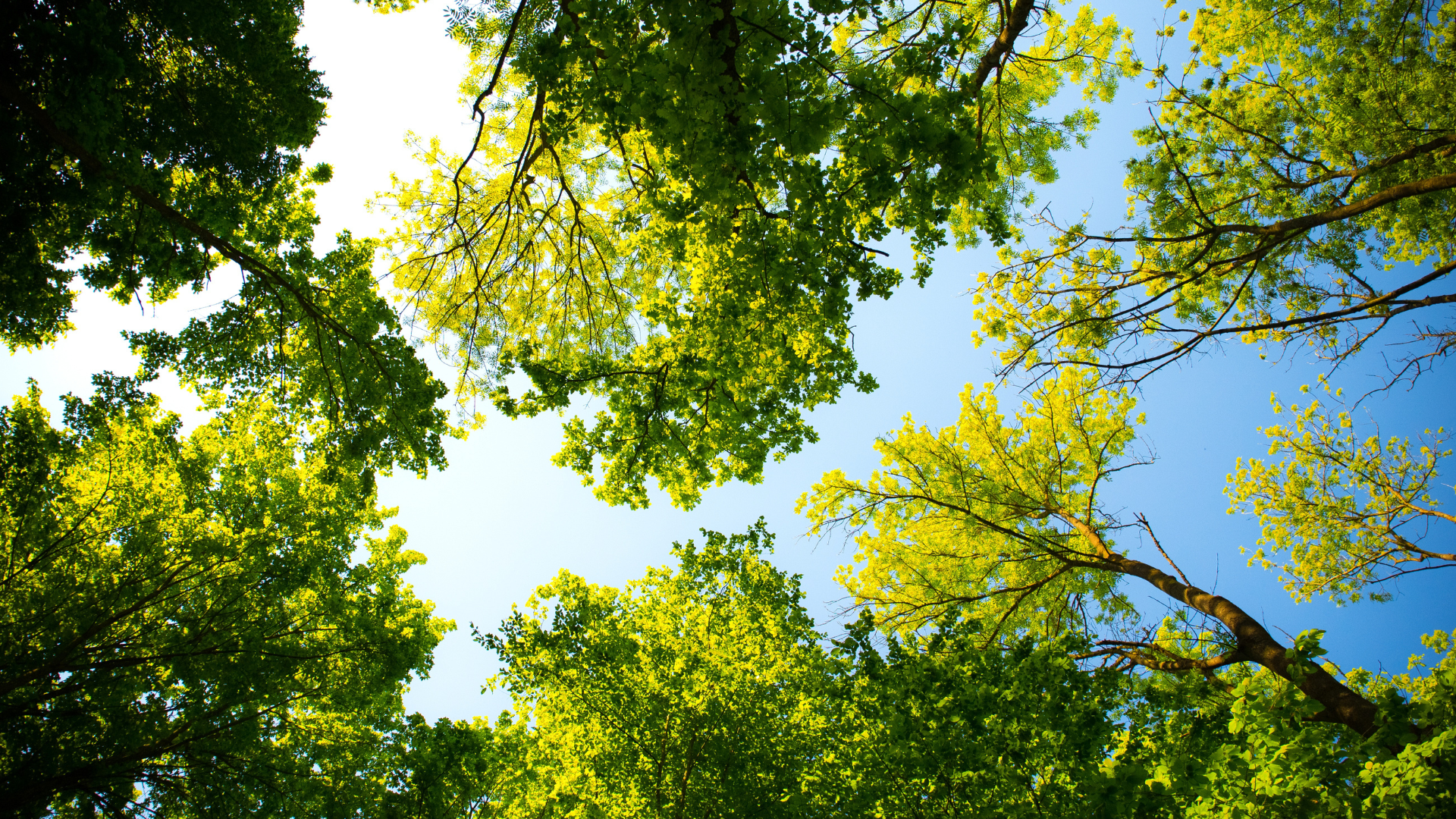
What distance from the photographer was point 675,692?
6.07m

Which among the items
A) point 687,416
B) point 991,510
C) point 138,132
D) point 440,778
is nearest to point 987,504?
point 991,510

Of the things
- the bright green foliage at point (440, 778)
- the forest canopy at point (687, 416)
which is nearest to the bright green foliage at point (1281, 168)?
the forest canopy at point (687, 416)

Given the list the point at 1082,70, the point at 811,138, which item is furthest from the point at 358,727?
the point at 1082,70

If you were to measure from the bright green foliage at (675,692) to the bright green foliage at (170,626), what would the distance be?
10.00ft

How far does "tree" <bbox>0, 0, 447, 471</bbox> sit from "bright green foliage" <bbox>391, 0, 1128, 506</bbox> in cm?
149

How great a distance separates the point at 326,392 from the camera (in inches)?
258

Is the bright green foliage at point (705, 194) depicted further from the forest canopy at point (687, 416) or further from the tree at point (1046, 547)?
the tree at point (1046, 547)

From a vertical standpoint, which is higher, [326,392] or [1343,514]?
[326,392]

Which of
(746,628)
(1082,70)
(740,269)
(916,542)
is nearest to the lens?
(740,269)

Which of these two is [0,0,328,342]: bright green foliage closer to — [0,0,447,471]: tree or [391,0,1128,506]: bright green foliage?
[0,0,447,471]: tree

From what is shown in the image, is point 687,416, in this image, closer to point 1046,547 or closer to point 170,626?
point 1046,547

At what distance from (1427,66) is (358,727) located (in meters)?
17.1

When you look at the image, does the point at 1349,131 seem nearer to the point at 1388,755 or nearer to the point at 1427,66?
the point at 1427,66

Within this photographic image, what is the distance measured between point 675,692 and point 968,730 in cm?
315
